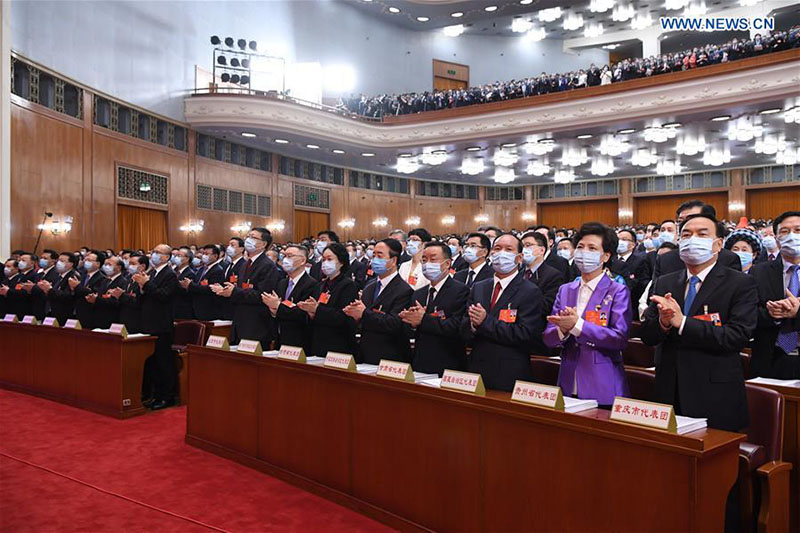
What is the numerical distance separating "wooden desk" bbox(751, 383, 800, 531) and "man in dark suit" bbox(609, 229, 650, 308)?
3.01 m

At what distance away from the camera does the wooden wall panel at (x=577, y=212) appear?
22.2 meters

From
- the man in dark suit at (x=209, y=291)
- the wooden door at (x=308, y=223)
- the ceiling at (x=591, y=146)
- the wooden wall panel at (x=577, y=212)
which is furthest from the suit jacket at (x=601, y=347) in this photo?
the wooden wall panel at (x=577, y=212)

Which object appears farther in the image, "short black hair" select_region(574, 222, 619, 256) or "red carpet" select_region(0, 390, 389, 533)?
"red carpet" select_region(0, 390, 389, 533)

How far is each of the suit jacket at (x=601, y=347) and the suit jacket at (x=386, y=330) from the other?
1089mm

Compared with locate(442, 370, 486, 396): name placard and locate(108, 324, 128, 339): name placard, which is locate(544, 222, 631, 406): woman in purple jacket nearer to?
locate(442, 370, 486, 396): name placard

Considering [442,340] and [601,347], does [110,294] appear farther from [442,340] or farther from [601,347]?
[601,347]

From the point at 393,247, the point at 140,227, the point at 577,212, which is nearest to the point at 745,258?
the point at 393,247

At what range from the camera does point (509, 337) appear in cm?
283

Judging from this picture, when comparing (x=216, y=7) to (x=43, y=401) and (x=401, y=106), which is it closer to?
(x=401, y=106)

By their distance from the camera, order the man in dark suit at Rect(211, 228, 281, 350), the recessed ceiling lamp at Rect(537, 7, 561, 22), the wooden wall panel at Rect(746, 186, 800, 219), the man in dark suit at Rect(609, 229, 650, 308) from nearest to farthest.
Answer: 1. the man in dark suit at Rect(211, 228, 281, 350)
2. the man in dark suit at Rect(609, 229, 650, 308)
3. the recessed ceiling lamp at Rect(537, 7, 561, 22)
4. the wooden wall panel at Rect(746, 186, 800, 219)

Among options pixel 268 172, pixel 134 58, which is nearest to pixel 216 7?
pixel 134 58

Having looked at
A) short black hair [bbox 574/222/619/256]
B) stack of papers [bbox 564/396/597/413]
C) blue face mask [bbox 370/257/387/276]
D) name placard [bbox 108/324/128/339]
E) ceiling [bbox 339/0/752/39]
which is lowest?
name placard [bbox 108/324/128/339]

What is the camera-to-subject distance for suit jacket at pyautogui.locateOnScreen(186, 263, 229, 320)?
686cm

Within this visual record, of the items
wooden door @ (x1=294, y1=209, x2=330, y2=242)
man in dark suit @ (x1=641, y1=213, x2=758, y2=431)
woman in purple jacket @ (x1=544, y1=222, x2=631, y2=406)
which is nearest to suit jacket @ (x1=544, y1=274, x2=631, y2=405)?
woman in purple jacket @ (x1=544, y1=222, x2=631, y2=406)
